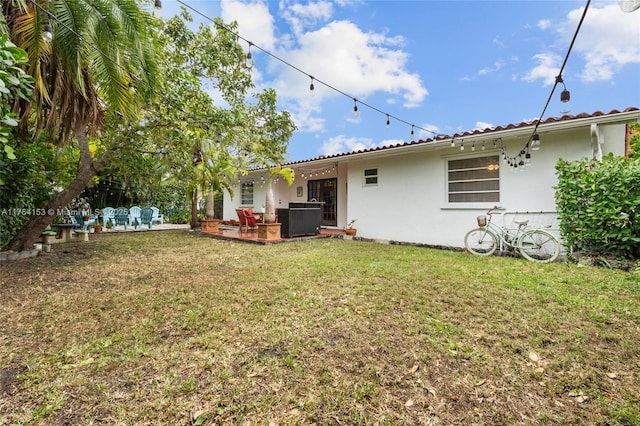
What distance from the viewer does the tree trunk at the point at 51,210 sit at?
6060 mm

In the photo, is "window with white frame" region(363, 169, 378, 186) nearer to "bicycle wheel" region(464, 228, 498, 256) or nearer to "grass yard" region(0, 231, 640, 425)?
"bicycle wheel" region(464, 228, 498, 256)

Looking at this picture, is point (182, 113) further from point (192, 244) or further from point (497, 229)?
point (497, 229)

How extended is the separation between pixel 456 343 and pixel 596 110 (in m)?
5.77

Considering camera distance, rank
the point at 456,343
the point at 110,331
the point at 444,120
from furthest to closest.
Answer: the point at 444,120, the point at 110,331, the point at 456,343

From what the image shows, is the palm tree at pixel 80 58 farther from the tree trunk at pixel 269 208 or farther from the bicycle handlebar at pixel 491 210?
the bicycle handlebar at pixel 491 210

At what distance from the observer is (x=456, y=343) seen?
2.55 m

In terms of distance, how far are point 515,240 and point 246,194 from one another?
12.4 m

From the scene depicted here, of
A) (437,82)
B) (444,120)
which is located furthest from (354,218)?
(437,82)

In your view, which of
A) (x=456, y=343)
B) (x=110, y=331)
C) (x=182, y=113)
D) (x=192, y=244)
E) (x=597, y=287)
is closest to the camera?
(x=456, y=343)

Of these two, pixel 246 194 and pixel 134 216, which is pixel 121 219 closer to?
pixel 134 216

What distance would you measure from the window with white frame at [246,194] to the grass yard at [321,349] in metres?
10.6

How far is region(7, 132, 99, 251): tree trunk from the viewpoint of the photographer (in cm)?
606

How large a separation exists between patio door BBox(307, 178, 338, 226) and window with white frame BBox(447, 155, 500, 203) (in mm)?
5517

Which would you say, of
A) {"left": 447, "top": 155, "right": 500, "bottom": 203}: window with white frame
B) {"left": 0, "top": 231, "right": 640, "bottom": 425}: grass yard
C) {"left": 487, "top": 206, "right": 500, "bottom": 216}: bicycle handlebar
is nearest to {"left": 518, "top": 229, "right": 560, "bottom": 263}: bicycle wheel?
{"left": 487, "top": 206, "right": 500, "bottom": 216}: bicycle handlebar
